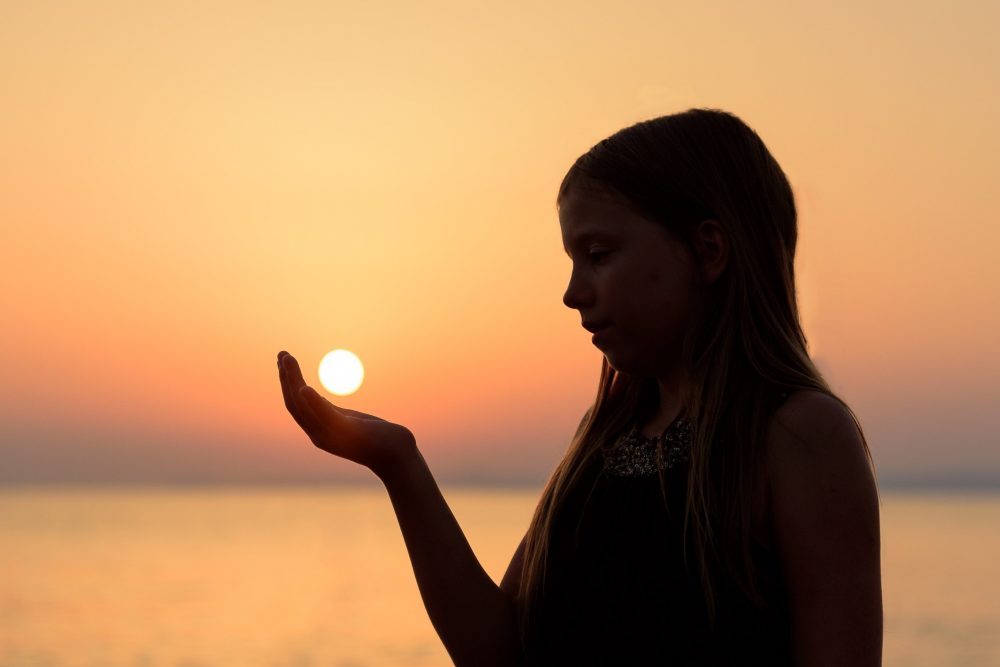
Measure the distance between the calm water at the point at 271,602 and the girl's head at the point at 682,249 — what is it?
84.4 feet

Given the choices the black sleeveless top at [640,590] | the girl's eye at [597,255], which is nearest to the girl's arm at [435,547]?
the black sleeveless top at [640,590]

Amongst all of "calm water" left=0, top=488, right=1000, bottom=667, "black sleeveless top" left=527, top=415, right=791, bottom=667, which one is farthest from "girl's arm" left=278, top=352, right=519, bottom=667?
"calm water" left=0, top=488, right=1000, bottom=667

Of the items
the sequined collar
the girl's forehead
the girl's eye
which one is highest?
the girl's forehead

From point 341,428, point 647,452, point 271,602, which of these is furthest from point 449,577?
point 271,602

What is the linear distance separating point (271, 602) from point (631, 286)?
39.5 metres

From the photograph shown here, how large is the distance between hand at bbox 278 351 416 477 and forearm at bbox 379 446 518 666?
0.03 m

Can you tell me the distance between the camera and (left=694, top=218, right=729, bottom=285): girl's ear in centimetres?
268


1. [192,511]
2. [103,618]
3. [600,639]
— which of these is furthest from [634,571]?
[192,511]

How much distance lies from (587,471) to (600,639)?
0.45 metres

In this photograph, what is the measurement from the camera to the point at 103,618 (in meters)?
34.4

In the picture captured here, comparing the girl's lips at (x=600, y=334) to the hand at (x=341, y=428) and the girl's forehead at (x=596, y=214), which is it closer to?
the girl's forehead at (x=596, y=214)

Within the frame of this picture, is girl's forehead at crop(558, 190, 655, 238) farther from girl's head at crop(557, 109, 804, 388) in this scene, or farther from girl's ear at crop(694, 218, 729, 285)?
girl's ear at crop(694, 218, 729, 285)

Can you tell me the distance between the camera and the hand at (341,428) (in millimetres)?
2797

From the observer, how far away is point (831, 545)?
2373mm
